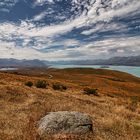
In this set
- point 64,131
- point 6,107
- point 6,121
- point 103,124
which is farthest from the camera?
point 6,107

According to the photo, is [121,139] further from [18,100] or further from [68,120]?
[18,100]

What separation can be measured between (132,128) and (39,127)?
14.8 ft

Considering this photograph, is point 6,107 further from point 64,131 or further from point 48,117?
point 64,131

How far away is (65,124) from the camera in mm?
10305

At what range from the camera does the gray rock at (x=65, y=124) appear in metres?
10.0

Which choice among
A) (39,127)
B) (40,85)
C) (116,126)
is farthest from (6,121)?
(40,85)

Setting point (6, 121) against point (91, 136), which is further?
point (6, 121)

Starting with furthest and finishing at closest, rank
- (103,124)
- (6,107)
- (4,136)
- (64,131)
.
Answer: (6,107)
(103,124)
(64,131)
(4,136)

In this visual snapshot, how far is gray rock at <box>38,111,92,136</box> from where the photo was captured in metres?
10.0

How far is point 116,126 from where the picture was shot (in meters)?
12.2

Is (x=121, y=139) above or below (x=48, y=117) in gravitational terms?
below

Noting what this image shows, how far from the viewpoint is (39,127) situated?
406 inches

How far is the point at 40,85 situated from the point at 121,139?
1028 inches

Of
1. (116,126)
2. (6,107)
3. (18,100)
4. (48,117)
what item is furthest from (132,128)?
(18,100)
